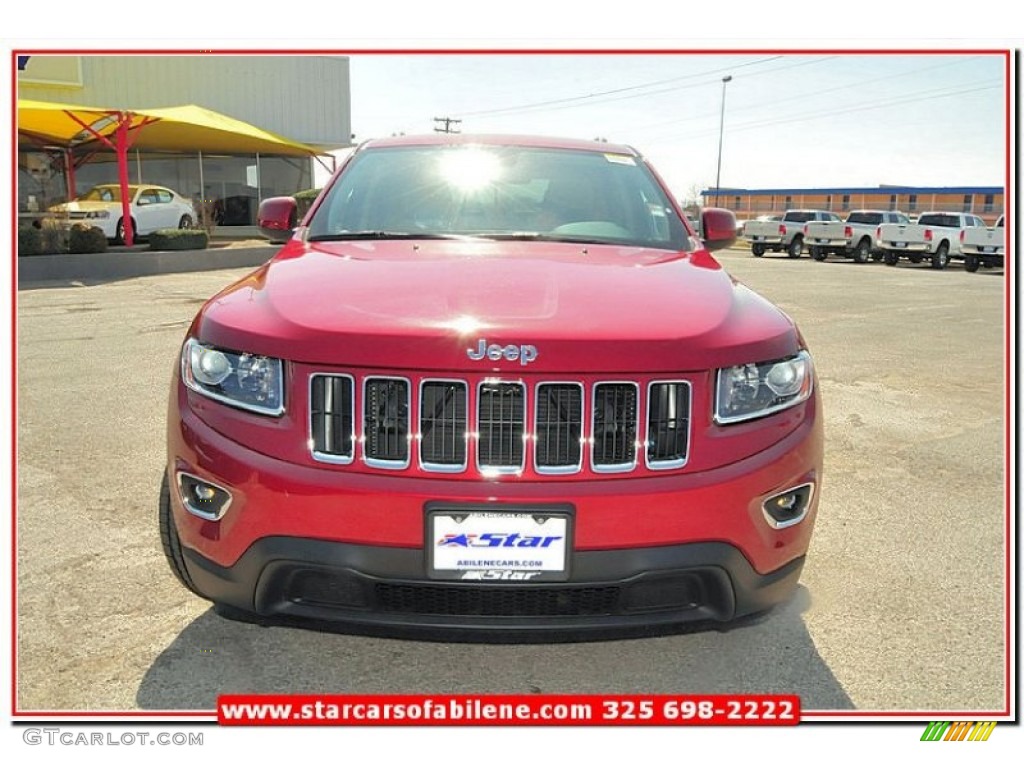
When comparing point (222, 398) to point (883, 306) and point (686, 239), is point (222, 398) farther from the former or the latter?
point (883, 306)

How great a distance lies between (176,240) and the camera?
1866 centimetres

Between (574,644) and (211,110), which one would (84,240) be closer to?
(211,110)

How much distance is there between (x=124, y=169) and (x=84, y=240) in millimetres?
2710

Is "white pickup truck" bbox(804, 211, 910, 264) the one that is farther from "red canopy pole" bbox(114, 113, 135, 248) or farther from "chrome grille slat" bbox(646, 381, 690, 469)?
"chrome grille slat" bbox(646, 381, 690, 469)

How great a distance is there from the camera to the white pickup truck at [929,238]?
26.6 metres

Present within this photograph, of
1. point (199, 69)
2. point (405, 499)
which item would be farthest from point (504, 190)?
point (199, 69)

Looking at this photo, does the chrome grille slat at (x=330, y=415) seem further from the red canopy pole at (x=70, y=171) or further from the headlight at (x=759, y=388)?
the red canopy pole at (x=70, y=171)

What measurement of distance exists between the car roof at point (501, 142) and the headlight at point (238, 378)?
76.6 inches

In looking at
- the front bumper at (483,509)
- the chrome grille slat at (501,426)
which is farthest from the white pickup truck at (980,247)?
the chrome grille slat at (501,426)

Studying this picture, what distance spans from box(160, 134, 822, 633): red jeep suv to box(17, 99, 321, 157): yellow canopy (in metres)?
18.1

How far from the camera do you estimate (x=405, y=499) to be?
2246 mm

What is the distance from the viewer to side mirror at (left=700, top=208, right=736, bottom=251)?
4078 mm

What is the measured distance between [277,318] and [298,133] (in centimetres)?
2995

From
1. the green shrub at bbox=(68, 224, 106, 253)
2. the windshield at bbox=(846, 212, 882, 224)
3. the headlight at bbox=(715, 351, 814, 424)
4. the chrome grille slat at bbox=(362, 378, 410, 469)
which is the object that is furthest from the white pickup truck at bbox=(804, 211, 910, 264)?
the chrome grille slat at bbox=(362, 378, 410, 469)
